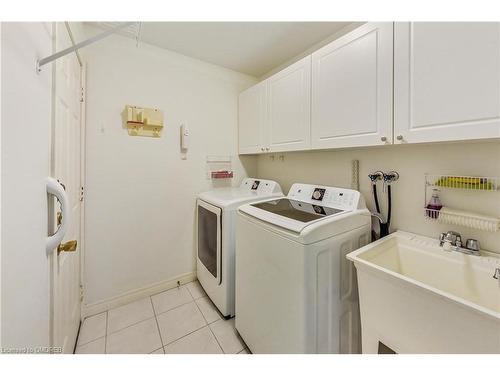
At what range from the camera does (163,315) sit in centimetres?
174

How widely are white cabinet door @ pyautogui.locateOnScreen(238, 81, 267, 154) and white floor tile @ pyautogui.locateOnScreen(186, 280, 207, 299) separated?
1.60 m

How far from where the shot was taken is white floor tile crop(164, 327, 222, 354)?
1.39 m

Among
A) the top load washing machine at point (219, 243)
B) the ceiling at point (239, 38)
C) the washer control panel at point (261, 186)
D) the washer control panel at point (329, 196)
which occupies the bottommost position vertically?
the top load washing machine at point (219, 243)

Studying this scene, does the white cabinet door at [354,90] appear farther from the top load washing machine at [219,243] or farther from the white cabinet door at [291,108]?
the top load washing machine at [219,243]

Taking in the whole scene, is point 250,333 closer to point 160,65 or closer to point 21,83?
point 21,83

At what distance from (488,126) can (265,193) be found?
155cm

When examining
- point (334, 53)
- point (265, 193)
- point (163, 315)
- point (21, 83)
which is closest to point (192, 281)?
point (163, 315)

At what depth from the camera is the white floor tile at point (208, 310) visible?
5.58 ft

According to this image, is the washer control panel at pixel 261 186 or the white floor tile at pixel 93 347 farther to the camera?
the washer control panel at pixel 261 186

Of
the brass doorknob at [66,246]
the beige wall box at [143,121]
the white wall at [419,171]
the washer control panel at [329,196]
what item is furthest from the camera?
the beige wall box at [143,121]

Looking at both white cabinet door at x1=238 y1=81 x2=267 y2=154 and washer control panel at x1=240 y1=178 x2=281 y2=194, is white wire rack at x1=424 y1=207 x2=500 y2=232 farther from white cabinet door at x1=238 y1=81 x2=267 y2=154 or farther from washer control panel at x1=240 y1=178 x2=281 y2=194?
white cabinet door at x1=238 y1=81 x2=267 y2=154

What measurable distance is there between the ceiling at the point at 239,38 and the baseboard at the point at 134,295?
239 centimetres

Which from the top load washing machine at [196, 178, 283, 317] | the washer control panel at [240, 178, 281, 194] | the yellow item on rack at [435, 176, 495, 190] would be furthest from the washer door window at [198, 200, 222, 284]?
the yellow item on rack at [435, 176, 495, 190]

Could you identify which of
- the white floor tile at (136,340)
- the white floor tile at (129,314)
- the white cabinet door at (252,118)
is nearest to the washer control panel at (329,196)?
the white cabinet door at (252,118)
